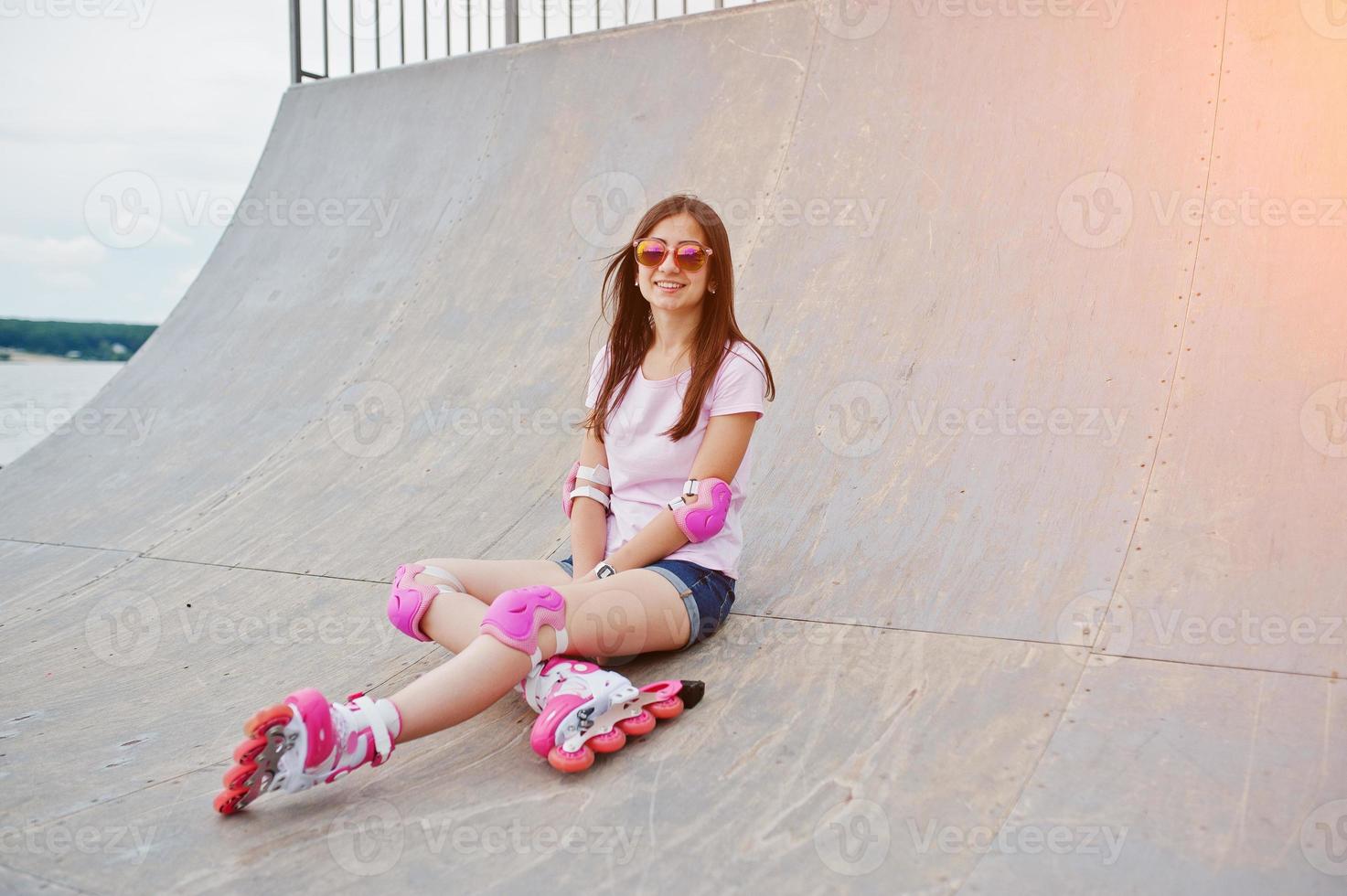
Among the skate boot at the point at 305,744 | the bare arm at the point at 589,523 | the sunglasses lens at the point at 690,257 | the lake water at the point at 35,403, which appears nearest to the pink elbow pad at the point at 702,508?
the bare arm at the point at 589,523

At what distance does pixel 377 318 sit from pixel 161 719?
2.54 m

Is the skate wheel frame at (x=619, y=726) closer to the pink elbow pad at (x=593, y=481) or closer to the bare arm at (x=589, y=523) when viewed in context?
the bare arm at (x=589, y=523)

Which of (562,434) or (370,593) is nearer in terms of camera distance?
(370,593)

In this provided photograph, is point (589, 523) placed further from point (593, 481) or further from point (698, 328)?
point (698, 328)

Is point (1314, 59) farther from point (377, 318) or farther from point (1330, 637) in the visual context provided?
→ point (377, 318)

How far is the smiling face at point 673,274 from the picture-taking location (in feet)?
7.61

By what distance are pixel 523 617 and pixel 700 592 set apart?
0.47 m

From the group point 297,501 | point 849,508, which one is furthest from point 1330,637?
point 297,501

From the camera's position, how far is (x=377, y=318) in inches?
184

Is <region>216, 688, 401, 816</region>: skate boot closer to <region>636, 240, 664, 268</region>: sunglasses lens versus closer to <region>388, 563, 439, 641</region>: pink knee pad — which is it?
<region>388, 563, 439, 641</region>: pink knee pad

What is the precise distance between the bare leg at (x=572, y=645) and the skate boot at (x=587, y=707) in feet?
0.21

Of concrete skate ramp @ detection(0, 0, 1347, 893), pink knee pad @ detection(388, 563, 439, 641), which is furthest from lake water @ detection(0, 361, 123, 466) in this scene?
pink knee pad @ detection(388, 563, 439, 641)

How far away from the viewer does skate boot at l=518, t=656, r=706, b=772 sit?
1.96 m

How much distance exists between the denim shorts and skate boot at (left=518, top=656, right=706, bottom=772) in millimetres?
207
